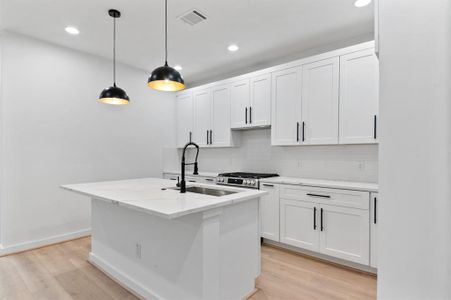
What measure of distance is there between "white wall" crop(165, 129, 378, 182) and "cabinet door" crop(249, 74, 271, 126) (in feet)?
1.13

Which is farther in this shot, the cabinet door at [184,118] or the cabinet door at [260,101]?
the cabinet door at [184,118]

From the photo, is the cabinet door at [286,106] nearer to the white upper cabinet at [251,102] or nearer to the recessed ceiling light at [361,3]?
the white upper cabinet at [251,102]

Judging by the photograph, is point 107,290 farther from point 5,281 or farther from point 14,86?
point 14,86

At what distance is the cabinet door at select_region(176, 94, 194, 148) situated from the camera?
481 cm

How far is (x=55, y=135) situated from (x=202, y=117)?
2.41 meters

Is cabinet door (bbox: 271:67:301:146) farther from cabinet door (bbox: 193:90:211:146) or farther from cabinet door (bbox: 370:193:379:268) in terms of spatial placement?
cabinet door (bbox: 193:90:211:146)

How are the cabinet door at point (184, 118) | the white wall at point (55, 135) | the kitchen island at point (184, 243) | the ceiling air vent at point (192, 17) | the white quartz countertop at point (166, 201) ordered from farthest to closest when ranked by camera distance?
the cabinet door at point (184, 118) → the white wall at point (55, 135) → the ceiling air vent at point (192, 17) → the kitchen island at point (184, 243) → the white quartz countertop at point (166, 201)

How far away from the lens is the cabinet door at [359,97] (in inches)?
105

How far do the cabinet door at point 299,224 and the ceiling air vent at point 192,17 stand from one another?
2.52 m

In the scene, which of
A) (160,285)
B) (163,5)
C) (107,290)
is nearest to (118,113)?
(163,5)

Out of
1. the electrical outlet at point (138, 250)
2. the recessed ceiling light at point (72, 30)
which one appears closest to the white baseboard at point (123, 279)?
the electrical outlet at point (138, 250)

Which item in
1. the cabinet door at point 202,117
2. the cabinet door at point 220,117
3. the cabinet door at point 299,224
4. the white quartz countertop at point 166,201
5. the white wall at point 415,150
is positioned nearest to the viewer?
the white wall at point 415,150

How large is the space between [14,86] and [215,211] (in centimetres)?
335

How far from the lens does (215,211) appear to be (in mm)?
1718
